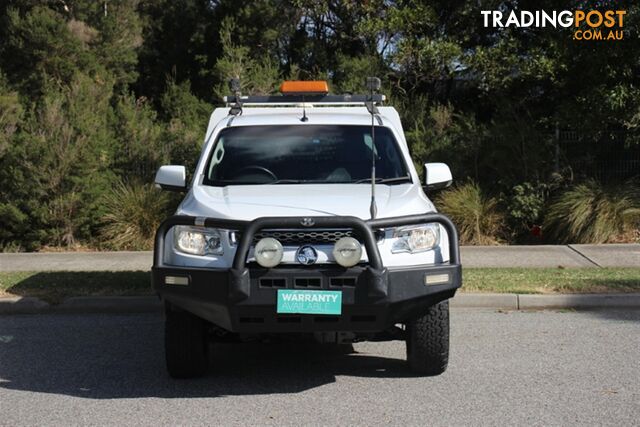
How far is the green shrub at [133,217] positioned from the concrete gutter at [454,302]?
14.7 ft

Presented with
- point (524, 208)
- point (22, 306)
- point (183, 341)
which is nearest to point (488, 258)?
point (524, 208)

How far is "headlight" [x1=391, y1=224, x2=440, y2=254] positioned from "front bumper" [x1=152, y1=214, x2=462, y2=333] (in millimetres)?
115

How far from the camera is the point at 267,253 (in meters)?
5.34

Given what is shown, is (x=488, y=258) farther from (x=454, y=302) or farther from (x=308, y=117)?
(x=308, y=117)

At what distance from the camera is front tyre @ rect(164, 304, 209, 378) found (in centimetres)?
592

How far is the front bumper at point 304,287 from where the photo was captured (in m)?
5.32

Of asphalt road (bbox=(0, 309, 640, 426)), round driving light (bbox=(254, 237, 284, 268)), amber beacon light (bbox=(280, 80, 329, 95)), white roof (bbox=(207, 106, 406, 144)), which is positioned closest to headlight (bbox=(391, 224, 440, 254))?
round driving light (bbox=(254, 237, 284, 268))

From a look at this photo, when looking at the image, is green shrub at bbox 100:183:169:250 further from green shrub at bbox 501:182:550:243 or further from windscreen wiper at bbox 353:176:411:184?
windscreen wiper at bbox 353:176:411:184

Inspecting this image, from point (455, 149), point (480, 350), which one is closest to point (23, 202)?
point (455, 149)

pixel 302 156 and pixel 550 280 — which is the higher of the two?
pixel 302 156

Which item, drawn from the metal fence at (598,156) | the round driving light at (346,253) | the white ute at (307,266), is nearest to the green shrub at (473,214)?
the metal fence at (598,156)

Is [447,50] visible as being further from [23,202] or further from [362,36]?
[23,202]

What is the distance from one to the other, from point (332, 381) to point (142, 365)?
154cm

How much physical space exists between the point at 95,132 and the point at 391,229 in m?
9.30
